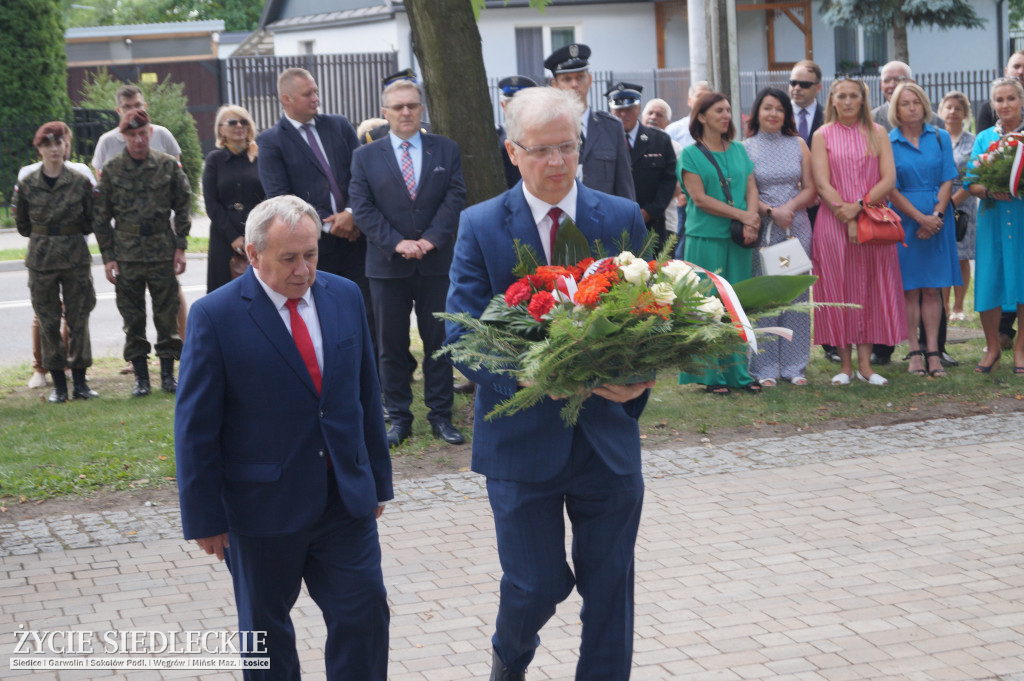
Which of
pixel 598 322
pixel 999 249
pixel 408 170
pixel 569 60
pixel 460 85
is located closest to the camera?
pixel 598 322

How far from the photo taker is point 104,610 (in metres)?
5.59

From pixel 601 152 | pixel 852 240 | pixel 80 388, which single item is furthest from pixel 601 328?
pixel 80 388

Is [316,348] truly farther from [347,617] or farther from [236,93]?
[236,93]

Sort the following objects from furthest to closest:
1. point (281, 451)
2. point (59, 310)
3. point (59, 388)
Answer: point (59, 388) → point (59, 310) → point (281, 451)

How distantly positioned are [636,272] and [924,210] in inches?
278

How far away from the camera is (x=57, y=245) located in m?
10.1

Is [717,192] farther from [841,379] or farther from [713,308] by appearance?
[713,308]

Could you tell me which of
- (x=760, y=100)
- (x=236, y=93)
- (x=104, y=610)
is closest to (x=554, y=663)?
(x=104, y=610)

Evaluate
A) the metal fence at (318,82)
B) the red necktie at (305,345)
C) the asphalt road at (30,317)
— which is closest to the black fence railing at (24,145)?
the asphalt road at (30,317)

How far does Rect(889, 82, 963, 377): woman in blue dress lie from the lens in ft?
32.4

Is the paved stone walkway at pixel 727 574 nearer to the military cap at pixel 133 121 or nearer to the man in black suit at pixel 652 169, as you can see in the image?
the man in black suit at pixel 652 169

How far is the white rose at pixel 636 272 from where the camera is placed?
3.66 m

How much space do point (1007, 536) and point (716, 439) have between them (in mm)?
2542

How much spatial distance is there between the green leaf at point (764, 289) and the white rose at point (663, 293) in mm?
364
